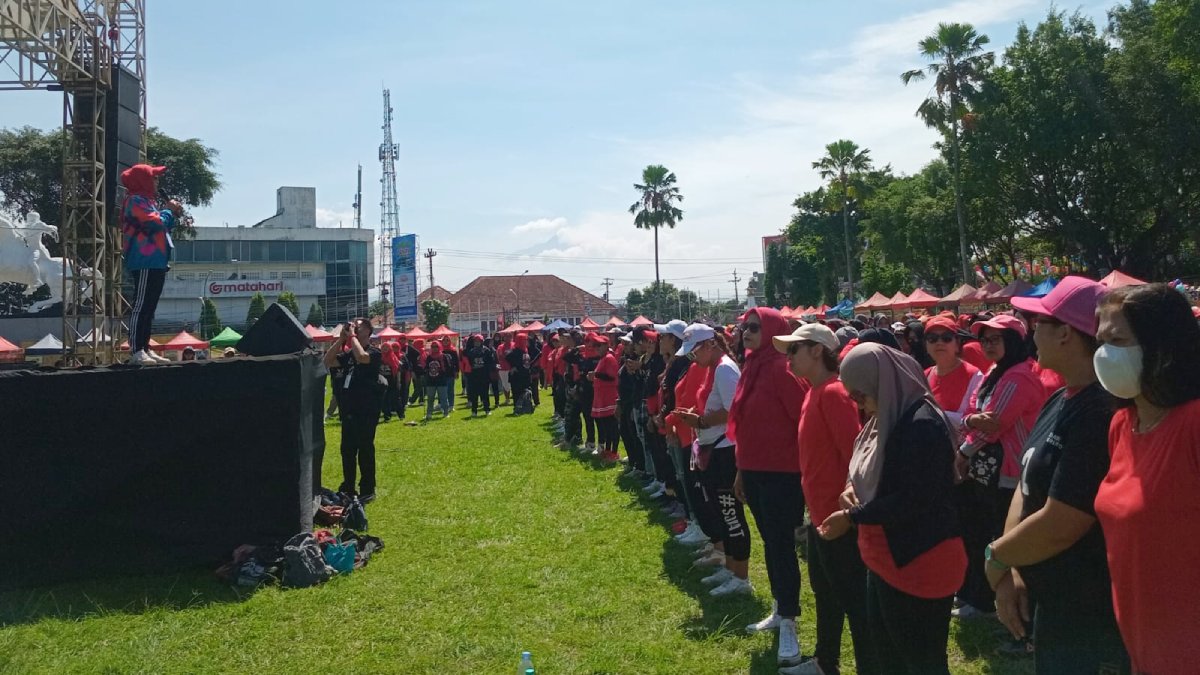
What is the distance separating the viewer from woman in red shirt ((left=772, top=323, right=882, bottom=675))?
149 inches

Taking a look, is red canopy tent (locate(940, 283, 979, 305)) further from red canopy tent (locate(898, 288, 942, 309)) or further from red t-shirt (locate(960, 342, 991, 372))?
red t-shirt (locate(960, 342, 991, 372))

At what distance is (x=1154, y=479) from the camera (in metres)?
1.97

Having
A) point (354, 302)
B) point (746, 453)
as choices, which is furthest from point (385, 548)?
point (354, 302)

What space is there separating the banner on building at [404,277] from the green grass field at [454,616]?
144 feet

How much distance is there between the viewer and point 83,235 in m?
13.8

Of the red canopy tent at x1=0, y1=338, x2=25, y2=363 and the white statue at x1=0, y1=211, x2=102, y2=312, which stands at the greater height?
the white statue at x1=0, y1=211, x2=102, y2=312

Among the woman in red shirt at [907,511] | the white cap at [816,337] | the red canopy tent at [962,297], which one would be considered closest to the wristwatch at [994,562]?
the woman in red shirt at [907,511]

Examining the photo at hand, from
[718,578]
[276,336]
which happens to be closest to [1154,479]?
[718,578]

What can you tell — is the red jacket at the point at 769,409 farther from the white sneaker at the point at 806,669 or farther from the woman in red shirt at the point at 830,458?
the white sneaker at the point at 806,669

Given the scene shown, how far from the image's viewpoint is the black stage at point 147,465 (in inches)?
247

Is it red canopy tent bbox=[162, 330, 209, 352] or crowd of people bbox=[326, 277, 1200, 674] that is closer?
crowd of people bbox=[326, 277, 1200, 674]

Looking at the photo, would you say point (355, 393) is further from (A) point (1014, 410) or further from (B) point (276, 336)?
(A) point (1014, 410)

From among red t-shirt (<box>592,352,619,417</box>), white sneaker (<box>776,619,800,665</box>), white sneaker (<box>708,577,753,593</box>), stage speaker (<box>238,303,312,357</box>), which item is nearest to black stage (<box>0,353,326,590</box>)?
stage speaker (<box>238,303,312,357</box>)

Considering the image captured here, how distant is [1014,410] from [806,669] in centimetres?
179
